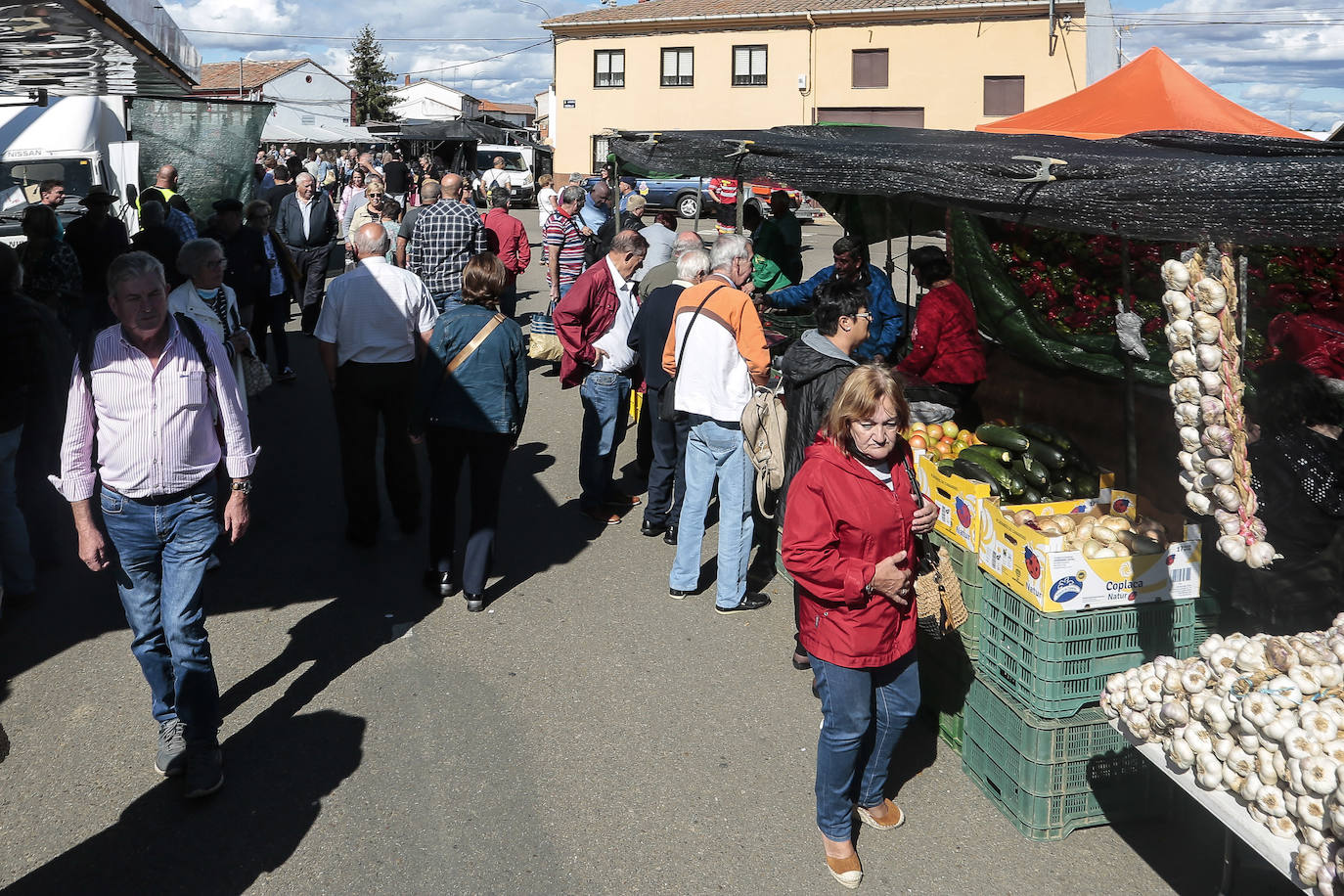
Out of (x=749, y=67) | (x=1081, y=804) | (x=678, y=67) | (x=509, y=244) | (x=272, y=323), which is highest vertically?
(x=678, y=67)

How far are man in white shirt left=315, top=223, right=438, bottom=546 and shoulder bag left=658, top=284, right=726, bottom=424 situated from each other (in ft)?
4.66

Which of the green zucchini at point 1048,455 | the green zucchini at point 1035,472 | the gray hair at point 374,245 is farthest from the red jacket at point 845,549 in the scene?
the gray hair at point 374,245

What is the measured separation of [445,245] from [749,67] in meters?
34.4

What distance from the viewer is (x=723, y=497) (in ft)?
19.0

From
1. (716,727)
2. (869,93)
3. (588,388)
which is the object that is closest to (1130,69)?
(588,388)

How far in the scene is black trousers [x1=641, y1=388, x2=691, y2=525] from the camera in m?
6.73

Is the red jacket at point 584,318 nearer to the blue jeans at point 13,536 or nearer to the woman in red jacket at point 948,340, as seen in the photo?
the woman in red jacket at point 948,340

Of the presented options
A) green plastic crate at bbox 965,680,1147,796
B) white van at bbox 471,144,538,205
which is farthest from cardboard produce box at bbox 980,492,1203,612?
white van at bbox 471,144,538,205

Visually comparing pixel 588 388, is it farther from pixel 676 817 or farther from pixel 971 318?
pixel 676 817

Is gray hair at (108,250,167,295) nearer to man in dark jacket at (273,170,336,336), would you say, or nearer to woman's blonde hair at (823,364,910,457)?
woman's blonde hair at (823,364,910,457)

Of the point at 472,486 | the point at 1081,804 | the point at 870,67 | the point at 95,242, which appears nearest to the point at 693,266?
the point at 472,486

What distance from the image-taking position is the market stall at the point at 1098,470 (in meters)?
3.11

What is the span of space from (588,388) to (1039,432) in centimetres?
314

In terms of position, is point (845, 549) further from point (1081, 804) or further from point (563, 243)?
point (563, 243)
